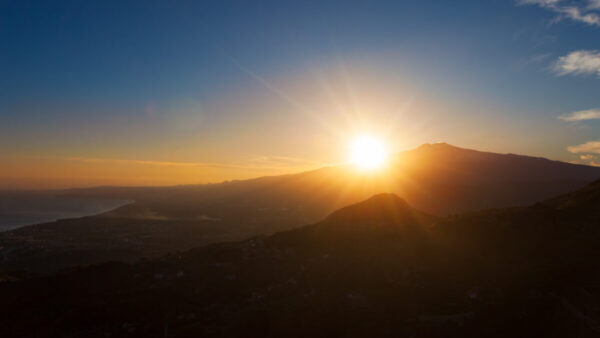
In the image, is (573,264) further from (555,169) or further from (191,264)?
(555,169)

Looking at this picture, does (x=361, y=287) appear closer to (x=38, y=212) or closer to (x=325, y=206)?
(x=325, y=206)

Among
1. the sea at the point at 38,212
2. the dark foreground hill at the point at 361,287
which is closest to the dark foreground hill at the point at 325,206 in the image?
the sea at the point at 38,212

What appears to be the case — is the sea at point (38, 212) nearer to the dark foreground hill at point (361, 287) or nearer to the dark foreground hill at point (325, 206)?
the dark foreground hill at point (325, 206)

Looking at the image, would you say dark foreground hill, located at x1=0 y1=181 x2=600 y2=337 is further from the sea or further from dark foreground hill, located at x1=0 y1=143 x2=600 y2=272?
the sea

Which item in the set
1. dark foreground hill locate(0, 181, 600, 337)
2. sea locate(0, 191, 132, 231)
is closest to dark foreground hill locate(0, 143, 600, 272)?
sea locate(0, 191, 132, 231)

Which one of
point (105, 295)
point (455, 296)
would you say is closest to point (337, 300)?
point (455, 296)

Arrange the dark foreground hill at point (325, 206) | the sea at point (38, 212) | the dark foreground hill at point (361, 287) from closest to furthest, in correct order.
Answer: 1. the dark foreground hill at point (361, 287)
2. the dark foreground hill at point (325, 206)
3. the sea at point (38, 212)
